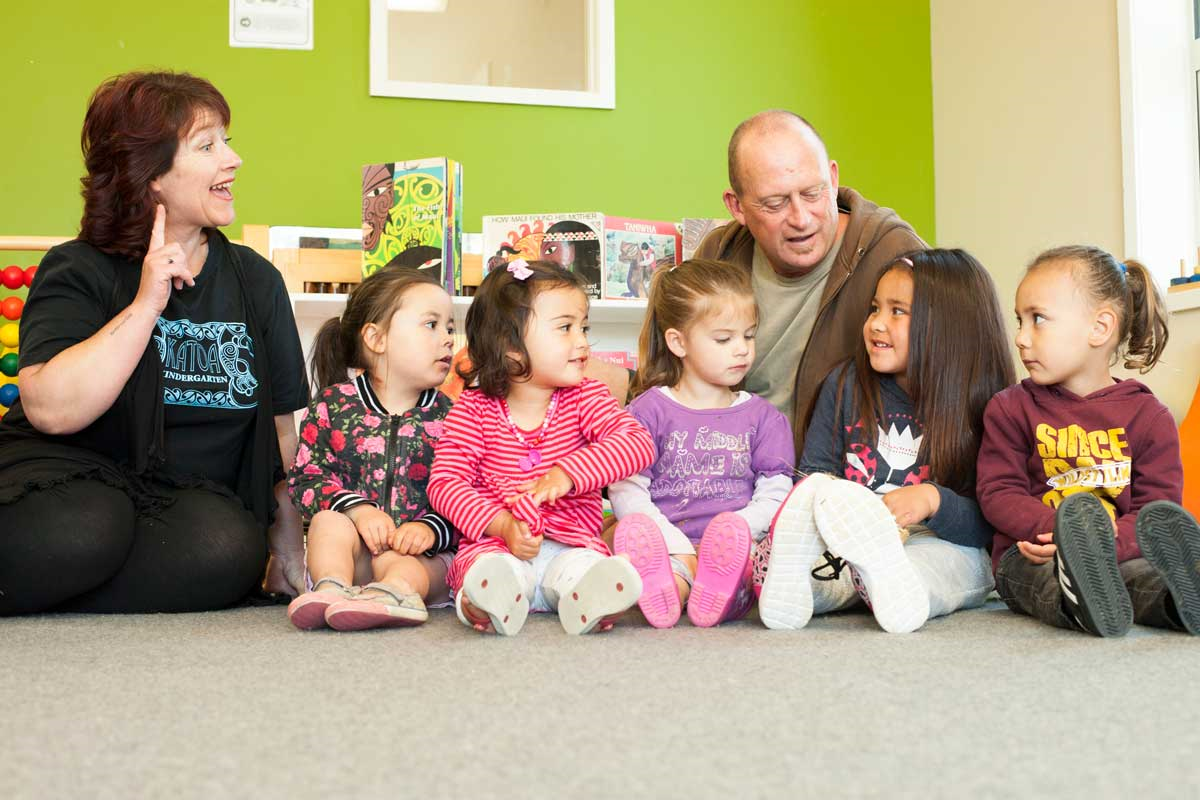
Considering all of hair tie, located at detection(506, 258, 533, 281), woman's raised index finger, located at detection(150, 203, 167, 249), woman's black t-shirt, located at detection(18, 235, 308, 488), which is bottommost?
woman's black t-shirt, located at detection(18, 235, 308, 488)

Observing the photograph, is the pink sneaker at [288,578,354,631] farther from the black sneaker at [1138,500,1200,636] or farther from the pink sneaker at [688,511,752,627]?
the black sneaker at [1138,500,1200,636]

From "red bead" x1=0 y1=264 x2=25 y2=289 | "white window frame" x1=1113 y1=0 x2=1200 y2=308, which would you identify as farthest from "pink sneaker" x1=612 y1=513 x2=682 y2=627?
"red bead" x1=0 y1=264 x2=25 y2=289

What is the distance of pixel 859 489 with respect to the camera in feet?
4.82

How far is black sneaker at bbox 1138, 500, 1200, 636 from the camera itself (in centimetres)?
140

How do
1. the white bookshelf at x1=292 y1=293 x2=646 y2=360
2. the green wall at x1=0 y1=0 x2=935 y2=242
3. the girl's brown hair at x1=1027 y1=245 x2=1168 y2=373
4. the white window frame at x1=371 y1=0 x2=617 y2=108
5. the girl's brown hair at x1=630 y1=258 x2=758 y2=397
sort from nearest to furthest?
1. the girl's brown hair at x1=1027 y1=245 x2=1168 y2=373
2. the girl's brown hair at x1=630 y1=258 x2=758 y2=397
3. the white bookshelf at x1=292 y1=293 x2=646 y2=360
4. the green wall at x1=0 y1=0 x2=935 y2=242
5. the white window frame at x1=371 y1=0 x2=617 y2=108

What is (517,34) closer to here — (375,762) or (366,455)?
(366,455)

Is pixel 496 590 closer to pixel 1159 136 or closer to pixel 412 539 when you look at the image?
pixel 412 539

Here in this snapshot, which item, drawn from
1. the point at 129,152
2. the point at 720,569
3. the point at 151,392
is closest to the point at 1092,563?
the point at 720,569

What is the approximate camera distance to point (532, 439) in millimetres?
1878

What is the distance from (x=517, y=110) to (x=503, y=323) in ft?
6.35

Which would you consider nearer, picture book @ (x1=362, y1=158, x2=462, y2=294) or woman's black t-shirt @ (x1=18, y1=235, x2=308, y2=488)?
woman's black t-shirt @ (x1=18, y1=235, x2=308, y2=488)

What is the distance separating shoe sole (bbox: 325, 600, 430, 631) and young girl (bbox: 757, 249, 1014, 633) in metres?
0.51

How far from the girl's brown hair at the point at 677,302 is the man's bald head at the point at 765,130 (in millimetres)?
305

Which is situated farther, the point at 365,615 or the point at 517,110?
the point at 517,110
